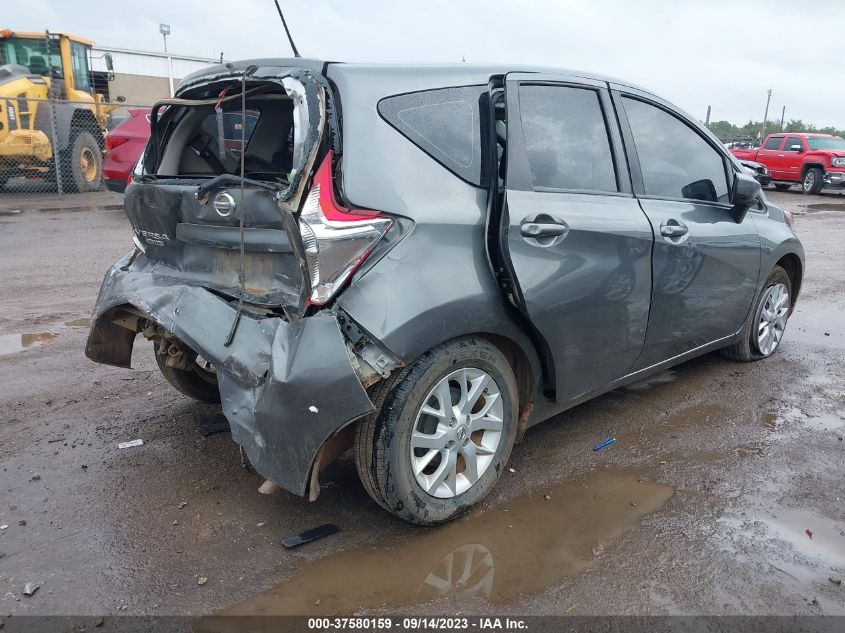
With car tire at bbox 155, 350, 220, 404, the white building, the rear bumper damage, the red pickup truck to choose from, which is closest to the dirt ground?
car tire at bbox 155, 350, 220, 404

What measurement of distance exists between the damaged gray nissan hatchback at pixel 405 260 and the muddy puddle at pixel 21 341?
181cm

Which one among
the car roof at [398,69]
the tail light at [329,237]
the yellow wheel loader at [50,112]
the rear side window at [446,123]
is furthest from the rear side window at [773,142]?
the tail light at [329,237]

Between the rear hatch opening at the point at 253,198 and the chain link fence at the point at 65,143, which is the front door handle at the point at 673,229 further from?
the chain link fence at the point at 65,143

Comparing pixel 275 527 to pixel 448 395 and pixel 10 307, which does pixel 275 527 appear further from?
pixel 10 307

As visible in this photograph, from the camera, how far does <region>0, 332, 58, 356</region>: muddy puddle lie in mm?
4891

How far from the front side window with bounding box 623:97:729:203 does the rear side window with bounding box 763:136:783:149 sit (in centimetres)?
1957

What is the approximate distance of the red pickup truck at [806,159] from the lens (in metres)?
18.8

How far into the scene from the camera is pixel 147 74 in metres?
25.5

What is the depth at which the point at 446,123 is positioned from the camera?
2.75 metres

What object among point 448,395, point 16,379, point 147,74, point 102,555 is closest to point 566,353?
point 448,395

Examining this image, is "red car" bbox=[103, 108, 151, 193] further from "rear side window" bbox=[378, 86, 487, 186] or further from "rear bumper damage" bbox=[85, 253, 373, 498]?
"rear side window" bbox=[378, 86, 487, 186]

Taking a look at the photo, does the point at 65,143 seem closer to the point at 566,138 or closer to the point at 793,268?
the point at 566,138

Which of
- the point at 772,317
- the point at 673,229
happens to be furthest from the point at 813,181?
the point at 673,229

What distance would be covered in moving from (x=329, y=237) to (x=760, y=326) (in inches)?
142
